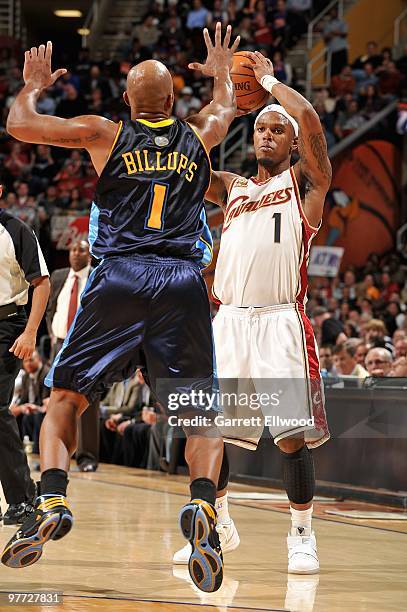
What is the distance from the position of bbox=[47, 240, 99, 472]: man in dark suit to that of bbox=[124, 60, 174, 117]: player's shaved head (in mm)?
5380

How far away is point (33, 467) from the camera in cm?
1048

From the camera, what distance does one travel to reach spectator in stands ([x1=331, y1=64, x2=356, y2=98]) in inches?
748

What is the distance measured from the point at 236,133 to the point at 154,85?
47.9ft

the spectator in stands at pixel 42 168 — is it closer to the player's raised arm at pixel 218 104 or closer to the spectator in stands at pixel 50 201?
the spectator in stands at pixel 50 201

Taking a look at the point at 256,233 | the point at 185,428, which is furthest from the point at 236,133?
the point at 185,428

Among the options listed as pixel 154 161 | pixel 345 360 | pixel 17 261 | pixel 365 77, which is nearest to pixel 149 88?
pixel 154 161

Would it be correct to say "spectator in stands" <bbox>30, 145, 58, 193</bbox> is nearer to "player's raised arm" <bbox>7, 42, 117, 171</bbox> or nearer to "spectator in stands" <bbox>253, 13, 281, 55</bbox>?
"spectator in stands" <bbox>253, 13, 281, 55</bbox>

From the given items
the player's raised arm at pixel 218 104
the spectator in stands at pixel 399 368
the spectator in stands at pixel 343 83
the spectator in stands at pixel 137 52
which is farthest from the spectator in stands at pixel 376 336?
the spectator in stands at pixel 137 52

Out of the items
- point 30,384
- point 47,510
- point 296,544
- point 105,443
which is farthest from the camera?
point 30,384

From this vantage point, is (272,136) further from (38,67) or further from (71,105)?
(71,105)

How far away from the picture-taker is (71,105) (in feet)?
63.5

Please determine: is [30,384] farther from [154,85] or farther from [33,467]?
[154,85]

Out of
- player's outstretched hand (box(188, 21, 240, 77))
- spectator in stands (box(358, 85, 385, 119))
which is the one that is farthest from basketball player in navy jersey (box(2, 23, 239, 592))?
spectator in stands (box(358, 85, 385, 119))

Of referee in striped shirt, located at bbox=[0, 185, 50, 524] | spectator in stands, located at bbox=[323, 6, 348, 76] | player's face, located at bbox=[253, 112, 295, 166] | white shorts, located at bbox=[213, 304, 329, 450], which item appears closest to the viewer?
white shorts, located at bbox=[213, 304, 329, 450]
